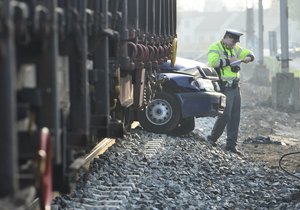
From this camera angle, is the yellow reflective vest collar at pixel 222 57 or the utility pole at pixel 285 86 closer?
the yellow reflective vest collar at pixel 222 57

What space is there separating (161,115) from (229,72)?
143cm

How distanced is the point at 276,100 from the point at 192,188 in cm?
1394

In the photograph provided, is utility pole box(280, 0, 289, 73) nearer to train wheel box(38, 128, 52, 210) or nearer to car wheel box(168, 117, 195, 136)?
car wheel box(168, 117, 195, 136)

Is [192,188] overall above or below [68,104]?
below

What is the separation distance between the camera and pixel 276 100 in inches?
868

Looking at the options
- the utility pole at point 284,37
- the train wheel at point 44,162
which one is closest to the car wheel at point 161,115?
the train wheel at point 44,162

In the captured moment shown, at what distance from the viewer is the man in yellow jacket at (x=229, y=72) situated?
12477 millimetres

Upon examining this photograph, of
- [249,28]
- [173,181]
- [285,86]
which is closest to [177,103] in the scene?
[173,181]

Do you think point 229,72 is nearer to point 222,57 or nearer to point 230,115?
point 222,57

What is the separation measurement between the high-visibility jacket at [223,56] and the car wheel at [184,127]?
3.32 feet

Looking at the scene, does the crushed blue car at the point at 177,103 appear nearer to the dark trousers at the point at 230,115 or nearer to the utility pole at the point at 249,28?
the dark trousers at the point at 230,115

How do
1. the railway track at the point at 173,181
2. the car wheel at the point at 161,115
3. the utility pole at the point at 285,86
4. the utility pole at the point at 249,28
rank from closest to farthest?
the railway track at the point at 173,181
the car wheel at the point at 161,115
the utility pole at the point at 285,86
the utility pole at the point at 249,28

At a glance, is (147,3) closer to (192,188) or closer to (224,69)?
(192,188)

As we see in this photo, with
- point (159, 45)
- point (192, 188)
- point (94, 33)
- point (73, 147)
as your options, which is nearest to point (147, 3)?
point (159, 45)
